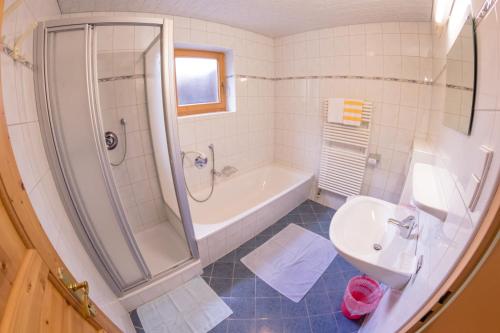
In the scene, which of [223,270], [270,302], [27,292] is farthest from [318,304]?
[27,292]

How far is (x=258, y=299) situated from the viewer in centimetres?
148

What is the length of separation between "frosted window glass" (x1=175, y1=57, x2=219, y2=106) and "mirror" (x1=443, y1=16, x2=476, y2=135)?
2.10 m

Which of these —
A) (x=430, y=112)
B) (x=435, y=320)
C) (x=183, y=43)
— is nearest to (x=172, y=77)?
(x=183, y=43)

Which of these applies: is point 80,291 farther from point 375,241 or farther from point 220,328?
point 375,241

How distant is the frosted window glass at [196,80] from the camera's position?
2.13 metres

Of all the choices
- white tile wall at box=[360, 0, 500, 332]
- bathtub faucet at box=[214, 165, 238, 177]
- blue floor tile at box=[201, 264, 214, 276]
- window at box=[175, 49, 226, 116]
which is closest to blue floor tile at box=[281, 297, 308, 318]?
blue floor tile at box=[201, 264, 214, 276]

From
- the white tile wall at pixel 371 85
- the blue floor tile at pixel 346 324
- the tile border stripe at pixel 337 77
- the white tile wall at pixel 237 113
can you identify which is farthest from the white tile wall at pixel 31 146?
the white tile wall at pixel 371 85

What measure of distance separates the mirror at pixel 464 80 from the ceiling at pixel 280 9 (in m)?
1.05

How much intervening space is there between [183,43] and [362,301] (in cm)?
262

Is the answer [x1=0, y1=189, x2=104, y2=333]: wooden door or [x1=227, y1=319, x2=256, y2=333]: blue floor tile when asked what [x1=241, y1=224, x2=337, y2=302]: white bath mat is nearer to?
[x1=227, y1=319, x2=256, y2=333]: blue floor tile

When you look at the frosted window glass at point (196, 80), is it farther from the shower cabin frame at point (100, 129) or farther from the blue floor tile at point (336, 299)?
the blue floor tile at point (336, 299)

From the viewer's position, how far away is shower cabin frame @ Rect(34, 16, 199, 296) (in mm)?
912

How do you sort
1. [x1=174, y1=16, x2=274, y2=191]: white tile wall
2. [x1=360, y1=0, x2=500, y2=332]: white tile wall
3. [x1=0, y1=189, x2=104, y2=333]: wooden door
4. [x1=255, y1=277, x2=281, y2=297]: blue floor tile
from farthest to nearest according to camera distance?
[x1=174, y1=16, x2=274, y2=191]: white tile wall, [x1=255, y1=277, x2=281, y2=297]: blue floor tile, [x1=360, y1=0, x2=500, y2=332]: white tile wall, [x1=0, y1=189, x2=104, y2=333]: wooden door

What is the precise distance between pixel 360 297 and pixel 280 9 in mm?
2374
